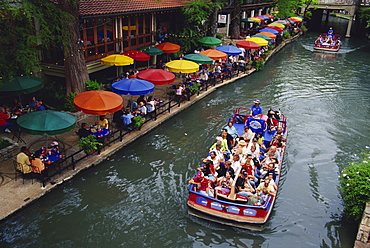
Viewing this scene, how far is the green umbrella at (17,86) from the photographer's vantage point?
15570 mm

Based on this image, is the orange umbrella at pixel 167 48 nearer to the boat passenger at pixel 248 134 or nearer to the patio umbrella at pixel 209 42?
the patio umbrella at pixel 209 42

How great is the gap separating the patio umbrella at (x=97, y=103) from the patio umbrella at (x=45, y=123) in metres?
1.36

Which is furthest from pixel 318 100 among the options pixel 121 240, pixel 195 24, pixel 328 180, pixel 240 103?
pixel 121 240

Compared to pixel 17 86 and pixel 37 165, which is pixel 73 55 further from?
pixel 37 165

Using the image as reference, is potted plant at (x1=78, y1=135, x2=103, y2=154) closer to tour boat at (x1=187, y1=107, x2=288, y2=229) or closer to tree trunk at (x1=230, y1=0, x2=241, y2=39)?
tour boat at (x1=187, y1=107, x2=288, y2=229)

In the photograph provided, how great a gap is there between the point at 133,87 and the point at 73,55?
429 centimetres

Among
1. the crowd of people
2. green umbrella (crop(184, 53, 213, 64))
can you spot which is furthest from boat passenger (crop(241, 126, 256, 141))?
green umbrella (crop(184, 53, 213, 64))

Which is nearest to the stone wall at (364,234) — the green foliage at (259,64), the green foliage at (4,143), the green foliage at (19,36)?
the green foliage at (4,143)

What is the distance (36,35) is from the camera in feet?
55.2

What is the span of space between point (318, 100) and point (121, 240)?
63.6 ft

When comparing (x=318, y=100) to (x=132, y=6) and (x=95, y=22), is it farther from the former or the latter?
(x=95, y=22)

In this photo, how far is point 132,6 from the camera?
2369 cm

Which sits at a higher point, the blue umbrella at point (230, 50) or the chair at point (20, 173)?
the blue umbrella at point (230, 50)

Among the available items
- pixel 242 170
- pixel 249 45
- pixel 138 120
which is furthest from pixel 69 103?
pixel 249 45
